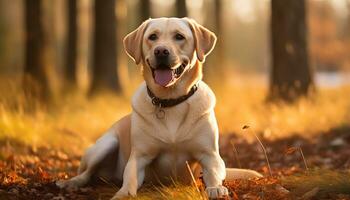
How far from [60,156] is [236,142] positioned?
9.62 ft

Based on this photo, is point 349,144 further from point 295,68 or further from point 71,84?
point 71,84

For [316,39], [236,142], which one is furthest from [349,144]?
[316,39]

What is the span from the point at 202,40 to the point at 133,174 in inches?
46.8

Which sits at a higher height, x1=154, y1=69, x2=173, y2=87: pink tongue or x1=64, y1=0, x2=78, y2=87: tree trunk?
x1=154, y1=69, x2=173, y2=87: pink tongue

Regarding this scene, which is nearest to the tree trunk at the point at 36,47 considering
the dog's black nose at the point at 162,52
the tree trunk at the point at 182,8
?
the tree trunk at the point at 182,8

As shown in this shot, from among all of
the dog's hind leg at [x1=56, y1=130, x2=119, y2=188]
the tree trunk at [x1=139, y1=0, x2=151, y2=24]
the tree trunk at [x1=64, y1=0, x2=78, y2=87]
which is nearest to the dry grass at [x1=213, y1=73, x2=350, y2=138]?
the dog's hind leg at [x1=56, y1=130, x2=119, y2=188]

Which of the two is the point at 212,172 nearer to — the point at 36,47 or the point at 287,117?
the point at 287,117

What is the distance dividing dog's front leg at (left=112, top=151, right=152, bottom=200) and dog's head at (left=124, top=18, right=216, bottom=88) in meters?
0.60

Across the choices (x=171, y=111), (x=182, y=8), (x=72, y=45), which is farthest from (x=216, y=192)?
(x=72, y=45)

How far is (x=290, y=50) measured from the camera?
11547 mm

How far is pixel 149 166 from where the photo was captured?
5.23m

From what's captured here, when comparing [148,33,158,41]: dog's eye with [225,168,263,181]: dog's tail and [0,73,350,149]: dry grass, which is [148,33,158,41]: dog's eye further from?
[0,73,350,149]: dry grass

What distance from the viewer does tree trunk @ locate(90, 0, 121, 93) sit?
15141 mm

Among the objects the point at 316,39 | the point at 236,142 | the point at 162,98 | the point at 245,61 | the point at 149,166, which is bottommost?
the point at 245,61
